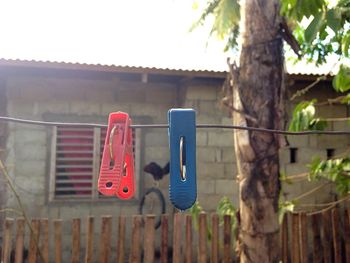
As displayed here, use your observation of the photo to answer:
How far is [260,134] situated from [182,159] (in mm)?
2115

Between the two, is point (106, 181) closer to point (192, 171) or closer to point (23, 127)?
point (192, 171)

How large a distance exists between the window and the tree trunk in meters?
2.79

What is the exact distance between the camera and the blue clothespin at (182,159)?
1528mm

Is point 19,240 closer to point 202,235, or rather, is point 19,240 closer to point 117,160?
point 202,235

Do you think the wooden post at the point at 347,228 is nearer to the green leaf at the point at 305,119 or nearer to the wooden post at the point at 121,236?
the green leaf at the point at 305,119

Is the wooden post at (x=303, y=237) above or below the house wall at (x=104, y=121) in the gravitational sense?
below

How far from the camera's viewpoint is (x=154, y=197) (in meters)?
6.04

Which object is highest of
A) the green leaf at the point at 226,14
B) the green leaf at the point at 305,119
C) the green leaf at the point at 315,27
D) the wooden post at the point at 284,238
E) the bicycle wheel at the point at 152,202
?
the green leaf at the point at 226,14

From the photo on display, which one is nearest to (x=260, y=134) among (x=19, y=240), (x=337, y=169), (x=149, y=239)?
(x=337, y=169)

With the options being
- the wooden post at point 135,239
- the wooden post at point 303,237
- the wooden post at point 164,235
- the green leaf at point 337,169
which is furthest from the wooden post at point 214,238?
the green leaf at point 337,169

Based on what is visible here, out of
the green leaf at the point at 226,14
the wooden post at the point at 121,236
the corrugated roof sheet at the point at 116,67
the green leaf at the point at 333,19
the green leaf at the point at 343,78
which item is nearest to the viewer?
the green leaf at the point at 333,19

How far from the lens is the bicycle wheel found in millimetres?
5996

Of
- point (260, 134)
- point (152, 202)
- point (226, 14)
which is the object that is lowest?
point (152, 202)

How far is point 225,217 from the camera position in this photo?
4.12m
